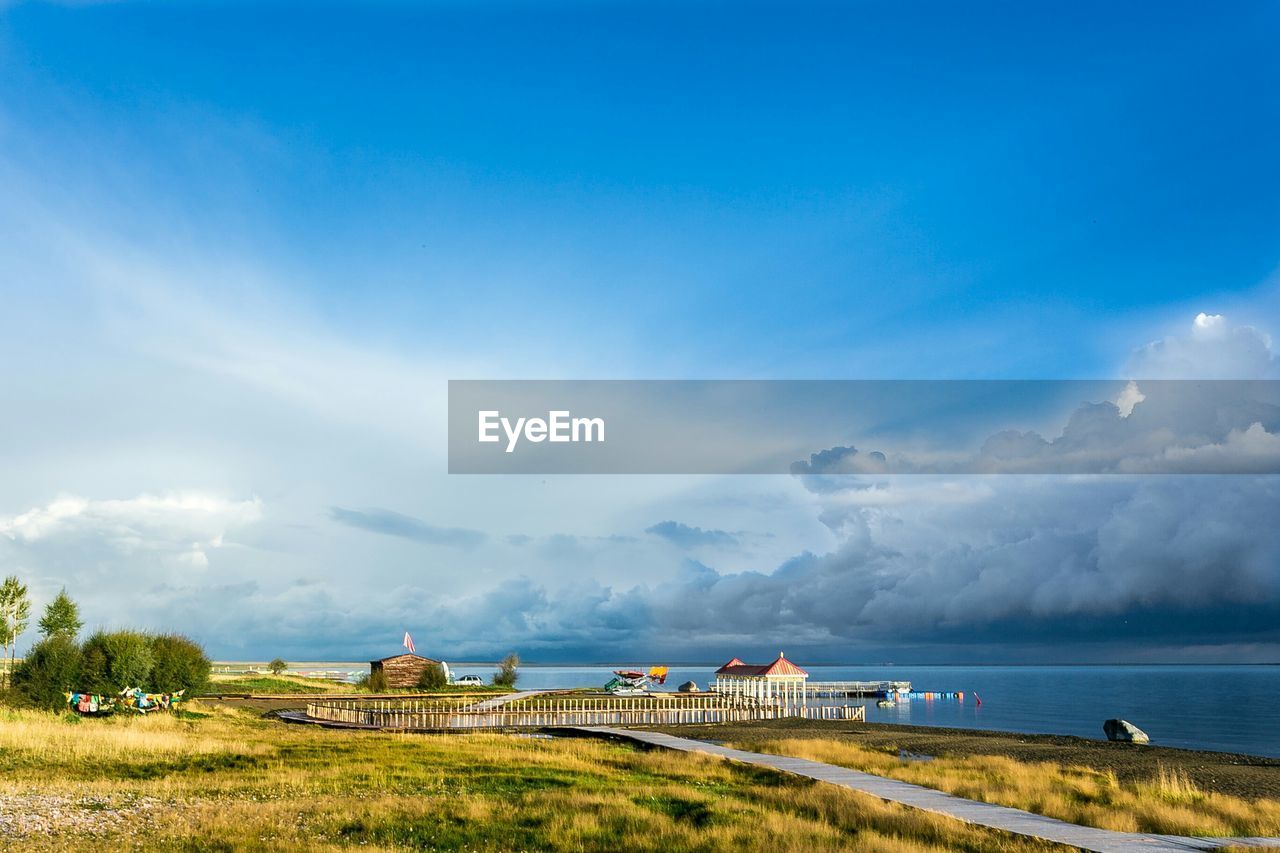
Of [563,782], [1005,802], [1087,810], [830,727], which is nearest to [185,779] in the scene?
[563,782]

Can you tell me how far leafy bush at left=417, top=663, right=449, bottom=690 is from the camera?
79.8 meters

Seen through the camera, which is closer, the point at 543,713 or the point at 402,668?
the point at 543,713

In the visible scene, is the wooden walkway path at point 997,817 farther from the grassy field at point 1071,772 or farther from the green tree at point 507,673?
the green tree at point 507,673

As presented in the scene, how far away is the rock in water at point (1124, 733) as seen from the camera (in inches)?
2021

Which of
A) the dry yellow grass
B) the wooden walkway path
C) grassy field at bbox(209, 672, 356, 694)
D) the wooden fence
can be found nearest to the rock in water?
the dry yellow grass

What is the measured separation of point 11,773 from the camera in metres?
22.6

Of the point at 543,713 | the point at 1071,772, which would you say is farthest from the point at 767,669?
the point at 1071,772

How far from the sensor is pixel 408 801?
20.0m

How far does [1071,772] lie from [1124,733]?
24282 millimetres

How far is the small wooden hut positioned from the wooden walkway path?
5500 cm

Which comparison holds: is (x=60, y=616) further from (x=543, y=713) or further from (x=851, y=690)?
(x=851, y=690)

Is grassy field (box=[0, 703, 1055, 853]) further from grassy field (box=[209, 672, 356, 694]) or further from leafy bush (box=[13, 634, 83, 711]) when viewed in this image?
grassy field (box=[209, 672, 356, 694])

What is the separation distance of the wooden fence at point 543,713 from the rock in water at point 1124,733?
18962 mm

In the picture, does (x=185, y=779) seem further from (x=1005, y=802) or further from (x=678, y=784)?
(x=1005, y=802)
